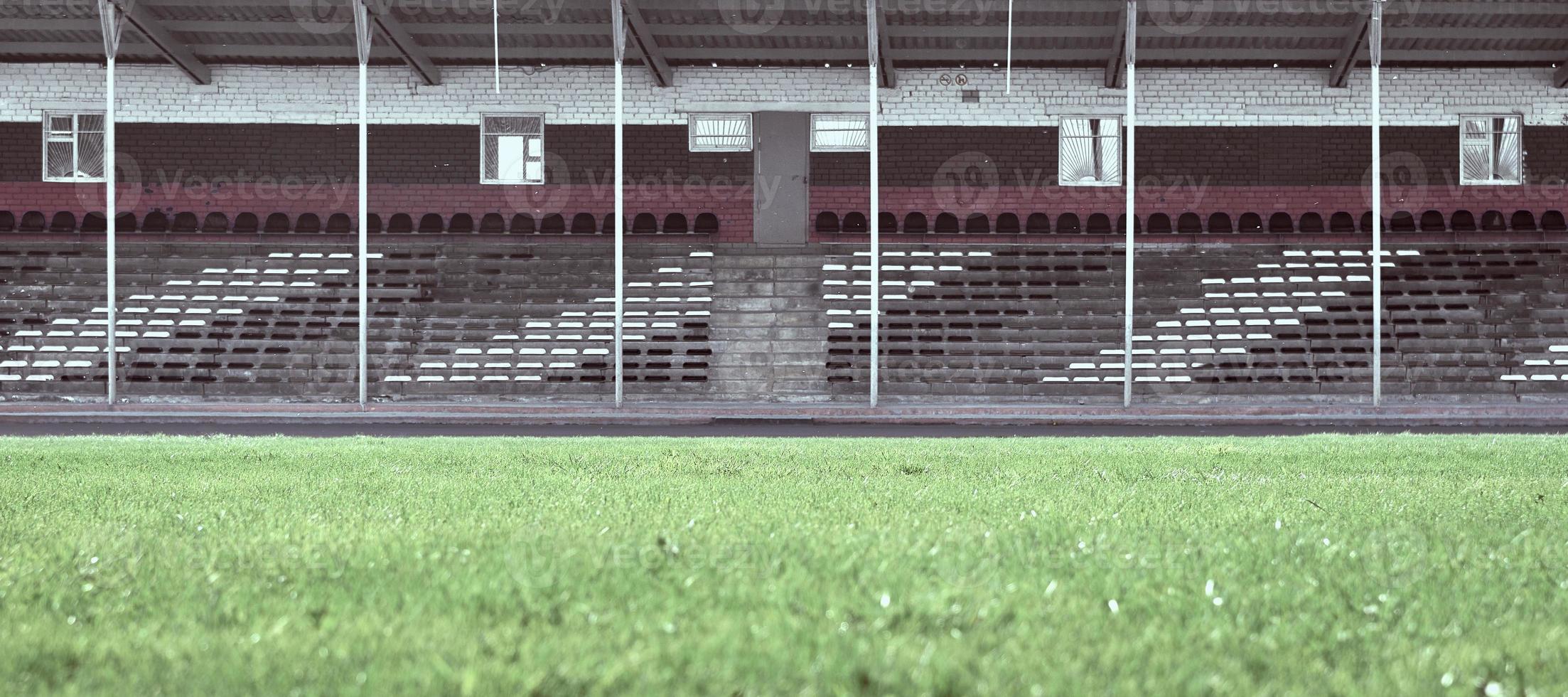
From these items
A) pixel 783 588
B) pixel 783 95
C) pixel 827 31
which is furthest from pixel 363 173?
pixel 783 588

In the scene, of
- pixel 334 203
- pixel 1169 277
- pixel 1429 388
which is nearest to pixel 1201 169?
pixel 1169 277

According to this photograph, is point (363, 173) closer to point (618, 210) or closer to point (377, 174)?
point (618, 210)

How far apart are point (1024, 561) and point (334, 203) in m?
24.2

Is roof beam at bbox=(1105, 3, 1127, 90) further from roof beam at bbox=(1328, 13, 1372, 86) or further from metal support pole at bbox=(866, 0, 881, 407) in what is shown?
Answer: metal support pole at bbox=(866, 0, 881, 407)

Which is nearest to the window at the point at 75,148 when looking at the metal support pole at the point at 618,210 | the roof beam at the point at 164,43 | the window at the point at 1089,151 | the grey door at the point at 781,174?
the roof beam at the point at 164,43

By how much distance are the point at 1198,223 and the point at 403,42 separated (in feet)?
53.0

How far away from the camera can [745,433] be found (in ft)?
49.0

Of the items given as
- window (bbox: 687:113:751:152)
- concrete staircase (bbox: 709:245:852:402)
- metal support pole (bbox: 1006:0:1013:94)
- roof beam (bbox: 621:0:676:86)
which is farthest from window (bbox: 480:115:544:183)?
metal support pole (bbox: 1006:0:1013:94)

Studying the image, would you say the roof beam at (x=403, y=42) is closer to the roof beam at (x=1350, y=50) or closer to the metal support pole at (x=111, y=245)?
the metal support pole at (x=111, y=245)

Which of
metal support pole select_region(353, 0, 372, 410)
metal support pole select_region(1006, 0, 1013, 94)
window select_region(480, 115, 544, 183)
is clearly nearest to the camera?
metal support pole select_region(353, 0, 372, 410)

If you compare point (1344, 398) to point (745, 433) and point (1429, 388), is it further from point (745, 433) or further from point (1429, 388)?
point (745, 433)

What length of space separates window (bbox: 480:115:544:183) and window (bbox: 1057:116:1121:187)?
11.0 m

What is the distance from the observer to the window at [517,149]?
2575 centimetres

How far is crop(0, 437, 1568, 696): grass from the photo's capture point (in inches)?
Result: 99.4
